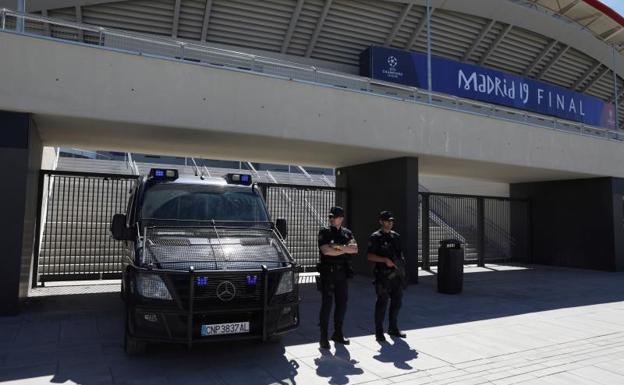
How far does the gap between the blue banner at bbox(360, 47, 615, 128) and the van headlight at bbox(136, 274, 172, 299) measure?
1731 cm

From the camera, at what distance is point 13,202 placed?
22.3ft

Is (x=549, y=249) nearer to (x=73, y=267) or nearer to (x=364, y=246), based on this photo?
(x=364, y=246)

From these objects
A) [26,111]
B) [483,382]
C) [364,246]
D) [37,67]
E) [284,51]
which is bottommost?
[483,382]

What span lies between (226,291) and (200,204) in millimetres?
1647

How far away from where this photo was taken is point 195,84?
819cm

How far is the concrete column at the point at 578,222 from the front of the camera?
14344 millimetres

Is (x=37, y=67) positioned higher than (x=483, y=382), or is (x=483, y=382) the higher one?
(x=37, y=67)

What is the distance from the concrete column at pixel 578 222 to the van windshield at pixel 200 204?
43.5ft

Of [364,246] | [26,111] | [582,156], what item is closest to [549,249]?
[582,156]

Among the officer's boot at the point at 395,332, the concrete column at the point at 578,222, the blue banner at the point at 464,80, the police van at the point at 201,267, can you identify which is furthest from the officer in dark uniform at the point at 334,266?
the blue banner at the point at 464,80

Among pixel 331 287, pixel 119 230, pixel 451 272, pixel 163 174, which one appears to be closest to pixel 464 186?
pixel 451 272

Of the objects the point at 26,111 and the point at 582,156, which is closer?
the point at 26,111

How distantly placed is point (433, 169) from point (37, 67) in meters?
10.5

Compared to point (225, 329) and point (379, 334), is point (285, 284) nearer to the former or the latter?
point (225, 329)
